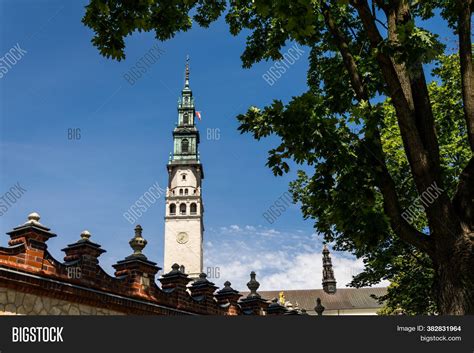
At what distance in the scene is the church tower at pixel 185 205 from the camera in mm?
76500

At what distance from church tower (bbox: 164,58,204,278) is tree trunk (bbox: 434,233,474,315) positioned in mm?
67834

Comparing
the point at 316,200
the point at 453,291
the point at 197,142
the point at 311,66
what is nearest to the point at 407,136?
the point at 316,200

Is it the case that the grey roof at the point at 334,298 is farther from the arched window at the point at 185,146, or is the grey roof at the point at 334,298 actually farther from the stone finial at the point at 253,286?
the stone finial at the point at 253,286

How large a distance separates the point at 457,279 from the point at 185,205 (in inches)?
2949

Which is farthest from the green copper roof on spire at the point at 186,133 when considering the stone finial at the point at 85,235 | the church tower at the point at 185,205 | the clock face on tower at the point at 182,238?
the stone finial at the point at 85,235

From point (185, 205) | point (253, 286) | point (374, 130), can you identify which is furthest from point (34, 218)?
point (185, 205)

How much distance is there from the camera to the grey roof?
86500 millimetres

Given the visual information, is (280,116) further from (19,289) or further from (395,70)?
(19,289)

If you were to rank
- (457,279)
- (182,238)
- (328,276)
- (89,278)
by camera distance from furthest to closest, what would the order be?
1. (328,276)
2. (182,238)
3. (89,278)
4. (457,279)

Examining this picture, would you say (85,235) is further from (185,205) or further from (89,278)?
(185,205)

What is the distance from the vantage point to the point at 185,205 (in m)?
81.4

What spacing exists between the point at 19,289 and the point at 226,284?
8.39 meters

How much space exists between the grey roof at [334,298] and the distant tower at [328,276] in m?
1.07

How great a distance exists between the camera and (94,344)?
772cm
